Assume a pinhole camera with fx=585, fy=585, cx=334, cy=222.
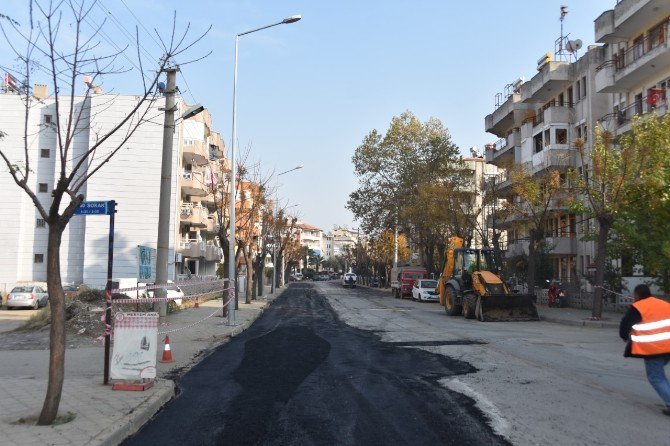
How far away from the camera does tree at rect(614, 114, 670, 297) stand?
18828 mm

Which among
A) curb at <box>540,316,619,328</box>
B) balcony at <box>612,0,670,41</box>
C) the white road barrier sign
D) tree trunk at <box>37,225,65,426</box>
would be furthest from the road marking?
balcony at <box>612,0,670,41</box>

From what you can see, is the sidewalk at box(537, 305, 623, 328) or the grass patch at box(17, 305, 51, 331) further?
the sidewalk at box(537, 305, 623, 328)

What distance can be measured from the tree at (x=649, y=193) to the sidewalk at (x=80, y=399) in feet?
48.8

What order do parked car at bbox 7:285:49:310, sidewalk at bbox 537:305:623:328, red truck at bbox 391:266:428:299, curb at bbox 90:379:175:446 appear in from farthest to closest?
1. red truck at bbox 391:266:428:299
2. parked car at bbox 7:285:49:310
3. sidewalk at bbox 537:305:623:328
4. curb at bbox 90:379:175:446

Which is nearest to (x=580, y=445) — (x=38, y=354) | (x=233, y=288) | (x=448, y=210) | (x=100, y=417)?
(x=100, y=417)

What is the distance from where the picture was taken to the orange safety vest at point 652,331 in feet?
23.2

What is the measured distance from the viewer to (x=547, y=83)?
119ft

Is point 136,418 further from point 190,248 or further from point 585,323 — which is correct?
point 190,248

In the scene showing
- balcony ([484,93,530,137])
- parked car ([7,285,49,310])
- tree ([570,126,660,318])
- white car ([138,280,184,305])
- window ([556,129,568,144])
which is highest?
balcony ([484,93,530,137])

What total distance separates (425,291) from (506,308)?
60.4 feet

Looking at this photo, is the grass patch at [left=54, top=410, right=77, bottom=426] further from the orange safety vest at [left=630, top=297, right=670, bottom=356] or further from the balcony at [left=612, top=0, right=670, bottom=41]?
the balcony at [left=612, top=0, right=670, bottom=41]

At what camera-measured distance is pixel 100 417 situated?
6527 millimetres

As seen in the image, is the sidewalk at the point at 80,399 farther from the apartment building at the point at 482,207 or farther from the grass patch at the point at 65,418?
the apartment building at the point at 482,207

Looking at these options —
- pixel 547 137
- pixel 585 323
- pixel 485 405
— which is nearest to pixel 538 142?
pixel 547 137
